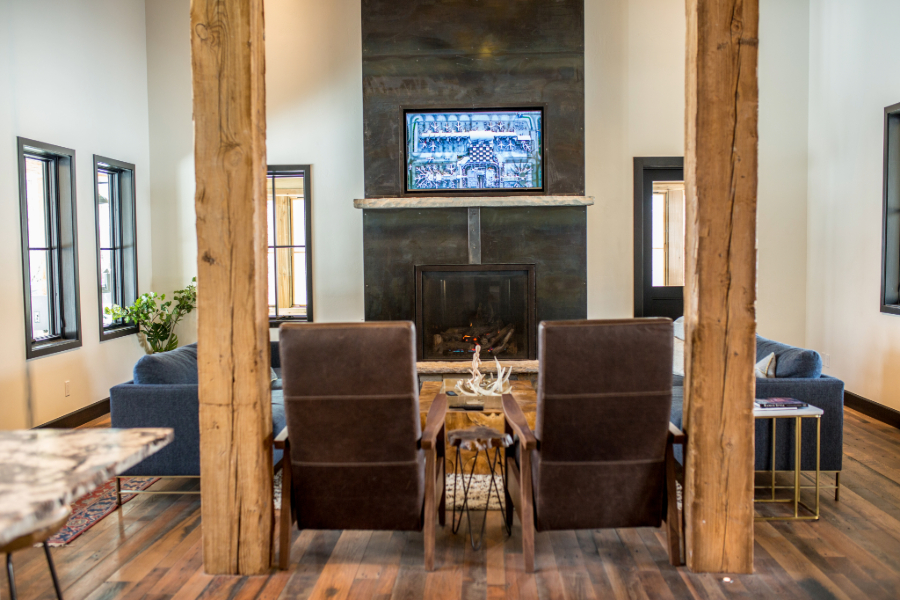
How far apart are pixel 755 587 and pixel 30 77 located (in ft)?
17.2

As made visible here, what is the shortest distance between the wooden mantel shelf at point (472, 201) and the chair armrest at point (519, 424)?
3155mm

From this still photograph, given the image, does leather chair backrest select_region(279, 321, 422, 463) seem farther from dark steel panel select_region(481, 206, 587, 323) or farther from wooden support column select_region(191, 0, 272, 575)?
dark steel panel select_region(481, 206, 587, 323)

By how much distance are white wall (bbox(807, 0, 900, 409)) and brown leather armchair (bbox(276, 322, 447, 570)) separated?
159 inches

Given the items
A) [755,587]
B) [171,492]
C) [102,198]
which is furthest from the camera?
[102,198]

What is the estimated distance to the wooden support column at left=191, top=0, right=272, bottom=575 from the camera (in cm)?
242

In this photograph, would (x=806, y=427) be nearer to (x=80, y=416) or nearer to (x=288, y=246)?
(x=288, y=246)

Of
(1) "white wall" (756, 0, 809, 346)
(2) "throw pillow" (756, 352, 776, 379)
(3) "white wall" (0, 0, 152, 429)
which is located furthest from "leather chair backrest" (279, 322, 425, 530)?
→ (1) "white wall" (756, 0, 809, 346)

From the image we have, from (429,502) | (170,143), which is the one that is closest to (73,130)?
(170,143)

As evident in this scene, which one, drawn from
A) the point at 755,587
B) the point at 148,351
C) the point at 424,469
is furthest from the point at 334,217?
the point at 755,587

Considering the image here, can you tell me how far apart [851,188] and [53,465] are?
227 inches

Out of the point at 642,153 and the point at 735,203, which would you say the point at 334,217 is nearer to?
the point at 642,153

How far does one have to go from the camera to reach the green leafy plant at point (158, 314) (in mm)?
5504

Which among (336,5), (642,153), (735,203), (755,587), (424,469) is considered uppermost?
(336,5)

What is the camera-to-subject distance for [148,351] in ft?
20.0
